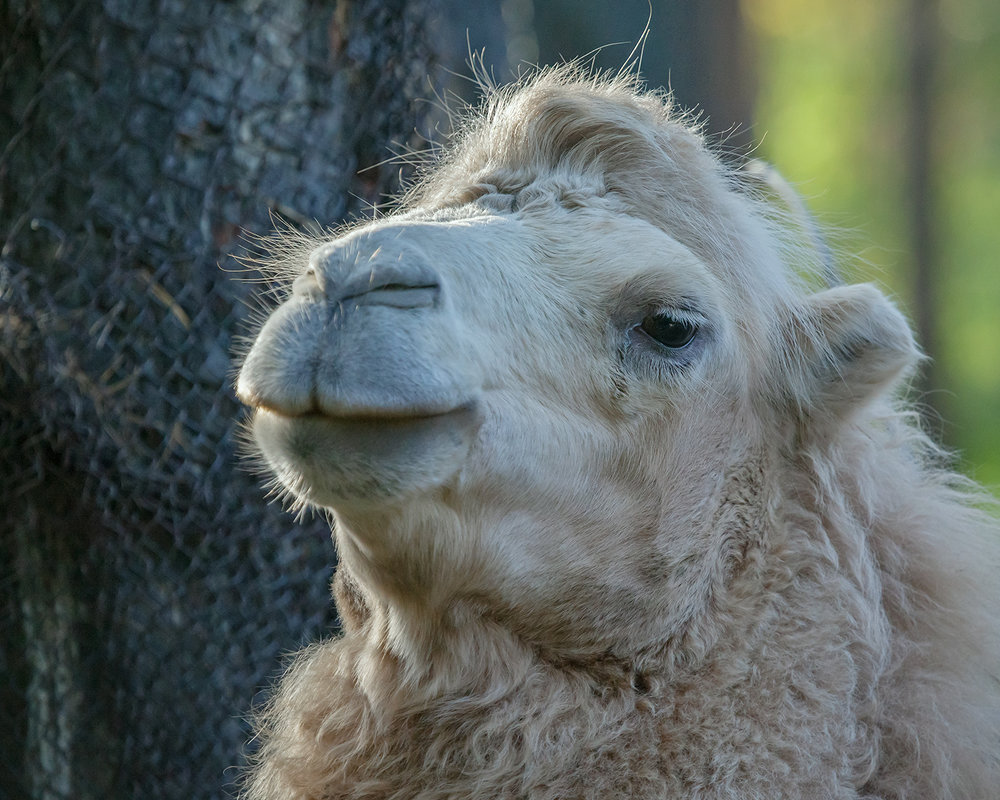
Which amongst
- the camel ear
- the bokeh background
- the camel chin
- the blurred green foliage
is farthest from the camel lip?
the blurred green foliage

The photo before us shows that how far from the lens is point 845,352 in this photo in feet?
9.23

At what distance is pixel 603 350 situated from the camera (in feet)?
7.98

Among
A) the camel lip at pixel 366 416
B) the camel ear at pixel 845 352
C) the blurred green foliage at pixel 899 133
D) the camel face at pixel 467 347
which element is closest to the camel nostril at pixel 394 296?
the camel face at pixel 467 347

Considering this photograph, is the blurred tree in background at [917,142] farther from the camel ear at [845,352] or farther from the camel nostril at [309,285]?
the camel nostril at [309,285]

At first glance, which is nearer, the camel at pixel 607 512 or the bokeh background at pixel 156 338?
the camel at pixel 607 512

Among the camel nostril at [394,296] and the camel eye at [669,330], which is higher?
the camel nostril at [394,296]

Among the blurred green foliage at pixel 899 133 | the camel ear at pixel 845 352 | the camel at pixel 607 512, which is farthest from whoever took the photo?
the blurred green foliage at pixel 899 133

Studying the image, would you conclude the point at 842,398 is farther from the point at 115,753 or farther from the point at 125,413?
the point at 115,753

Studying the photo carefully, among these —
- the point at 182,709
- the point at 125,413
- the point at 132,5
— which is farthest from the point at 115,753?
the point at 132,5

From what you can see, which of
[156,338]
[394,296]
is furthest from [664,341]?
[156,338]

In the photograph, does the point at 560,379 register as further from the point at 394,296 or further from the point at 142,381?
the point at 142,381

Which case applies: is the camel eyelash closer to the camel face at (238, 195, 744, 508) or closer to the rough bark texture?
the camel face at (238, 195, 744, 508)

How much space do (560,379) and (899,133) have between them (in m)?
20.4

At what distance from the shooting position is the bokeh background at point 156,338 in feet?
11.3
